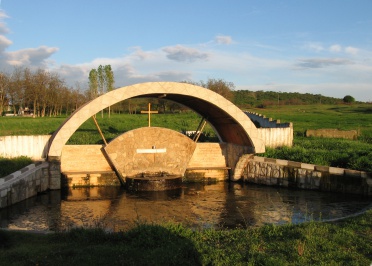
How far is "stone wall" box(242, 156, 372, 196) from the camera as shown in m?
18.7

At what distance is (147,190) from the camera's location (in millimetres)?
20250

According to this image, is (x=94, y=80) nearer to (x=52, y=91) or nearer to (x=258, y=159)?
(x=52, y=91)

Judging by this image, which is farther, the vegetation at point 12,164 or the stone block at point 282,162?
the stone block at point 282,162

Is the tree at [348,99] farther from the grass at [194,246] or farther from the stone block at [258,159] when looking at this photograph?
the grass at [194,246]

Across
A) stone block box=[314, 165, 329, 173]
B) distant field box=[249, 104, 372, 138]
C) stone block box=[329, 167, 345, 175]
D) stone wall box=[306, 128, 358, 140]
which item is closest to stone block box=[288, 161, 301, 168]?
stone block box=[314, 165, 329, 173]

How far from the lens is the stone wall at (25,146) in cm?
1995

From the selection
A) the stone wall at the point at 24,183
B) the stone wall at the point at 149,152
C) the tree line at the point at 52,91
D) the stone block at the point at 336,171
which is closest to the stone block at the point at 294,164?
the stone block at the point at 336,171

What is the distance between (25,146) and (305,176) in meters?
14.3

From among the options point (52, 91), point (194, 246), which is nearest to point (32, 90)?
point (52, 91)

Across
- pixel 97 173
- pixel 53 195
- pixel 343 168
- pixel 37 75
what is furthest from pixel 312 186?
pixel 37 75

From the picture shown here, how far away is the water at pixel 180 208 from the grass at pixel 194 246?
2716 millimetres

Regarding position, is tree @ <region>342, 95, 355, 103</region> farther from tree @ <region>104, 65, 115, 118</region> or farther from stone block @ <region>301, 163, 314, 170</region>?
stone block @ <region>301, 163, 314, 170</region>

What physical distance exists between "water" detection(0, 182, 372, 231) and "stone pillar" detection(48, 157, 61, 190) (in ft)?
1.55

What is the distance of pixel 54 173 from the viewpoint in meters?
19.7
